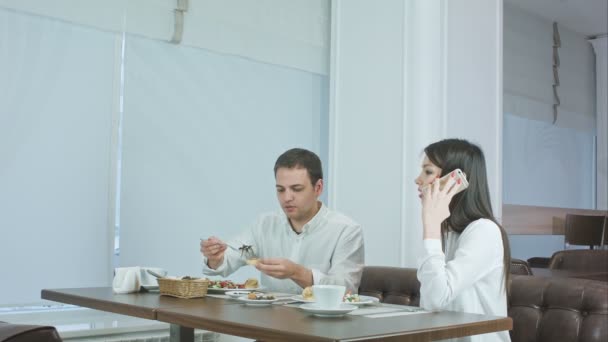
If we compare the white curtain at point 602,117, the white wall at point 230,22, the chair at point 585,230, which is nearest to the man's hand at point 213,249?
the white wall at point 230,22

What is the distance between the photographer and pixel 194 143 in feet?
11.8

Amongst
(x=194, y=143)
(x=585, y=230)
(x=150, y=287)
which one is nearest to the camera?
(x=150, y=287)

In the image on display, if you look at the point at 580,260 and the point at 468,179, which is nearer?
the point at 468,179

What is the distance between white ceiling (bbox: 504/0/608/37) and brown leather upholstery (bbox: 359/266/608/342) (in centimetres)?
553

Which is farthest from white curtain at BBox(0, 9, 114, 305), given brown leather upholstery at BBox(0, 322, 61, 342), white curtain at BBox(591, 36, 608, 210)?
white curtain at BBox(591, 36, 608, 210)

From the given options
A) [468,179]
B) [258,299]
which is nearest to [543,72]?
[468,179]

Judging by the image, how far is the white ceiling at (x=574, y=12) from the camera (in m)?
7.33

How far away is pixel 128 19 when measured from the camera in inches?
132

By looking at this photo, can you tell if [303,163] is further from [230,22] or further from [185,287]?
[230,22]

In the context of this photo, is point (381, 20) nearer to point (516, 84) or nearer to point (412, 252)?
point (412, 252)

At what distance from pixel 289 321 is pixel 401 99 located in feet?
8.05

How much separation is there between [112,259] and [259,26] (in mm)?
1477

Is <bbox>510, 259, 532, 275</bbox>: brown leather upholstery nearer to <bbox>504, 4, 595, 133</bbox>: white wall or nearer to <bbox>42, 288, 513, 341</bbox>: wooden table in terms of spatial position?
<bbox>42, 288, 513, 341</bbox>: wooden table

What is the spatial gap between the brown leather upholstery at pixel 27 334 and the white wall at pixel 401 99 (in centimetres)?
248
